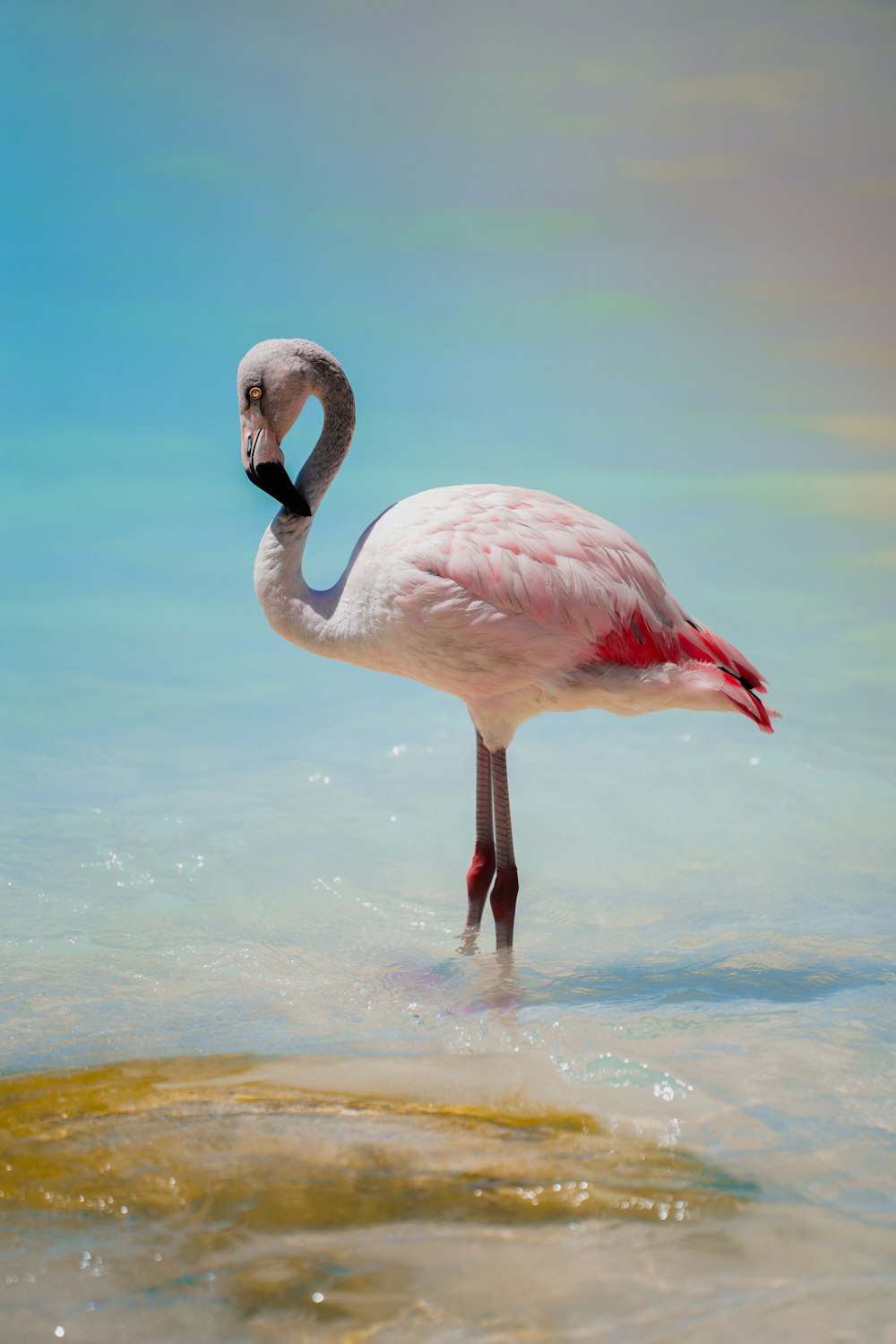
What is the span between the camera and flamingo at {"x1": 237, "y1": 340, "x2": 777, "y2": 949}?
3.24 metres

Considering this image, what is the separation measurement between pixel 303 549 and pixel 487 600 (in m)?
0.69

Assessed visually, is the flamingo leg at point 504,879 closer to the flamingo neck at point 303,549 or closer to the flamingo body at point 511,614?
the flamingo body at point 511,614

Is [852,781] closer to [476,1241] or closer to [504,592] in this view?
[504,592]

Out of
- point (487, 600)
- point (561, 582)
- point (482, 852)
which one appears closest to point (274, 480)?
point (487, 600)

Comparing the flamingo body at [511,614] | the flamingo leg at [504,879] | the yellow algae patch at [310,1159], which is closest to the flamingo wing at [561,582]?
the flamingo body at [511,614]

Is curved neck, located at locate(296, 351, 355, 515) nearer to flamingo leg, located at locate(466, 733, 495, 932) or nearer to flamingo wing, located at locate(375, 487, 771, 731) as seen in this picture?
flamingo wing, located at locate(375, 487, 771, 731)

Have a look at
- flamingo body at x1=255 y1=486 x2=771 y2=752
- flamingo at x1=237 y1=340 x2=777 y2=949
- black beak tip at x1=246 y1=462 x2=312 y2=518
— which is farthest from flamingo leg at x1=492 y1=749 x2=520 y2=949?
black beak tip at x1=246 y1=462 x2=312 y2=518

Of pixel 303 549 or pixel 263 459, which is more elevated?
pixel 263 459

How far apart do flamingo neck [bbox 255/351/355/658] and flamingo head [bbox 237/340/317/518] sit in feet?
0.22

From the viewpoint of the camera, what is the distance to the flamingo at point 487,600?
3242 mm

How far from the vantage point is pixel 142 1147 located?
85.8 inches

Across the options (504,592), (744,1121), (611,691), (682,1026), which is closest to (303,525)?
(504,592)

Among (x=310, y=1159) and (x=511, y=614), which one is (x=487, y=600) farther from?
(x=310, y=1159)

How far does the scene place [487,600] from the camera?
3211 millimetres
